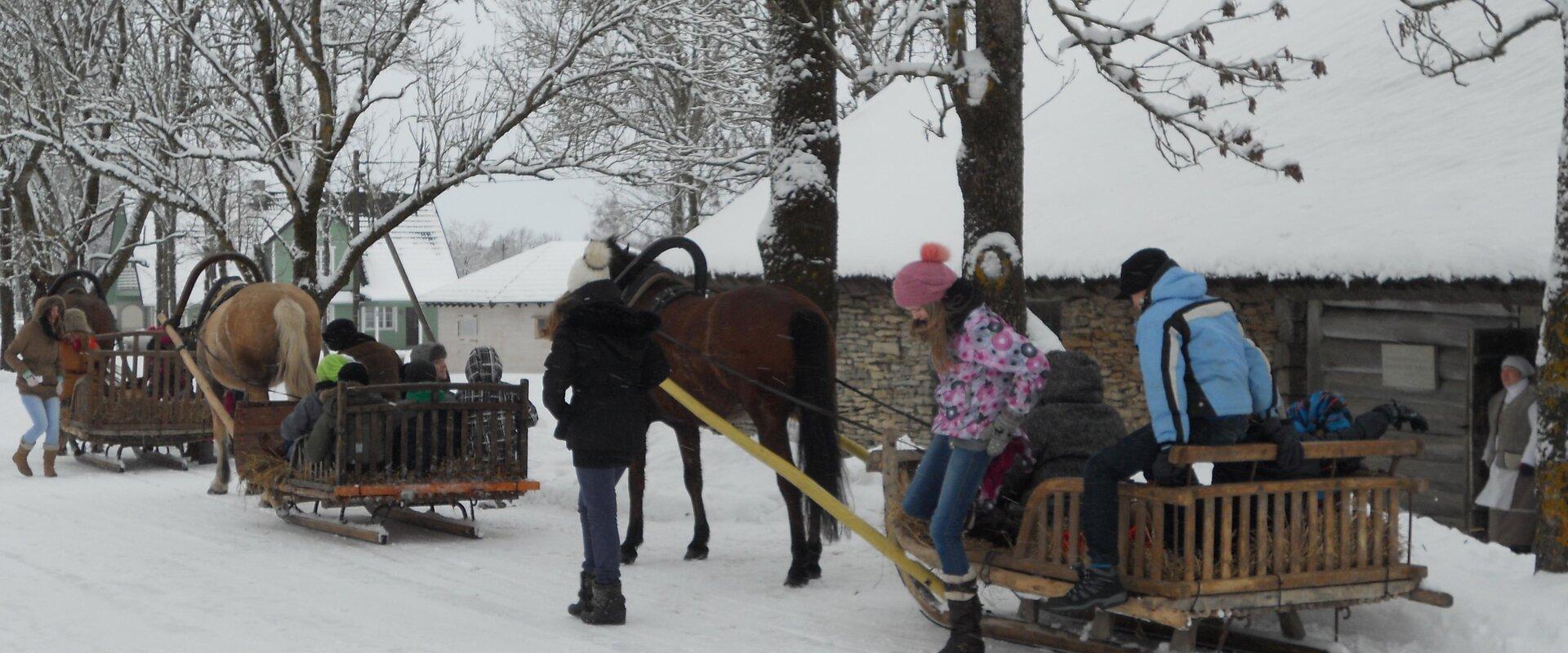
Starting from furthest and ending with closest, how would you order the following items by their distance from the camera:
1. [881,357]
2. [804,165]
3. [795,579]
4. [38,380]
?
[881,357]
[38,380]
[804,165]
[795,579]

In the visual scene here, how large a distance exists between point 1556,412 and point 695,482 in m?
5.04

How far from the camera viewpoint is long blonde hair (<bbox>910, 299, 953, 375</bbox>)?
632 centimetres

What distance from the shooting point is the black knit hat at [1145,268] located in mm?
5930

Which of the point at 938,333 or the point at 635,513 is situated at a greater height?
the point at 938,333

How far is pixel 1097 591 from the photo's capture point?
5.71 m

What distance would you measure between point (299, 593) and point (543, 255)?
4314cm

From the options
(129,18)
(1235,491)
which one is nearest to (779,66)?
(1235,491)

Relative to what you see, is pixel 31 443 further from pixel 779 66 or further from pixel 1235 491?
pixel 1235 491

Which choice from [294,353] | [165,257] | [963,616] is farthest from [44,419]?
[165,257]

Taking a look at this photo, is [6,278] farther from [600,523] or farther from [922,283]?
[922,283]

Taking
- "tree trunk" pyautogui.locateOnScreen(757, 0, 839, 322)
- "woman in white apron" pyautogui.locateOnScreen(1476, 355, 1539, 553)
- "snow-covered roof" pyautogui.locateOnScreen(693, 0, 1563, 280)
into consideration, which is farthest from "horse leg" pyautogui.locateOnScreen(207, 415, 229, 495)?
"woman in white apron" pyautogui.locateOnScreen(1476, 355, 1539, 553)

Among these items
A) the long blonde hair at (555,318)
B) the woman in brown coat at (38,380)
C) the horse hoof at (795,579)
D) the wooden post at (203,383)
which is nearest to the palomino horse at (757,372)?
the horse hoof at (795,579)

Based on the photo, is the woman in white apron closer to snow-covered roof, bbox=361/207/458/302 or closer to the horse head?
the horse head

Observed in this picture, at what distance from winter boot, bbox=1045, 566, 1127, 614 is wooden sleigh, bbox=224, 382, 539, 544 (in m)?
4.89
